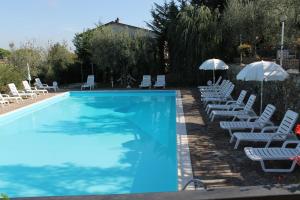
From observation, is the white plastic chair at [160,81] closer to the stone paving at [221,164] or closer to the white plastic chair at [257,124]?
the stone paving at [221,164]

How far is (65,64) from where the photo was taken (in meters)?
26.0

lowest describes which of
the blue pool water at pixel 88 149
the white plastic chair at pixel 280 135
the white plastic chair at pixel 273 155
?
the blue pool water at pixel 88 149

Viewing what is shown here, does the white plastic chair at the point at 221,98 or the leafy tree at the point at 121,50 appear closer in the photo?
the white plastic chair at the point at 221,98

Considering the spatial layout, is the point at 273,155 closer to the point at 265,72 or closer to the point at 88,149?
the point at 265,72

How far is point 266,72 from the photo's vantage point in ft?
29.1

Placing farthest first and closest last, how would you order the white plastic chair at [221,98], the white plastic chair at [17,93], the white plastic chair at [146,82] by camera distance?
the white plastic chair at [146,82] < the white plastic chair at [17,93] < the white plastic chair at [221,98]

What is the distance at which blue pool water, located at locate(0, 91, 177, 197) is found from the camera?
742cm

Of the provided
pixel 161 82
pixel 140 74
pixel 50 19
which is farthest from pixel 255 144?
pixel 50 19

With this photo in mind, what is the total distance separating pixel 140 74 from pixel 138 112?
335 inches

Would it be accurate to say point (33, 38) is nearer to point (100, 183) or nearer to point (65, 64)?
point (65, 64)

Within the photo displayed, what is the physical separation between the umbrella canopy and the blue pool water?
2.73 m

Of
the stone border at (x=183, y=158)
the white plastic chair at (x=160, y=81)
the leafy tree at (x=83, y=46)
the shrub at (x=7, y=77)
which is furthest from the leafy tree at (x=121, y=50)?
the stone border at (x=183, y=158)

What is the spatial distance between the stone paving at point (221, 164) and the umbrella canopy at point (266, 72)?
5.36 feet

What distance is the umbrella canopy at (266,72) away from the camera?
878cm
